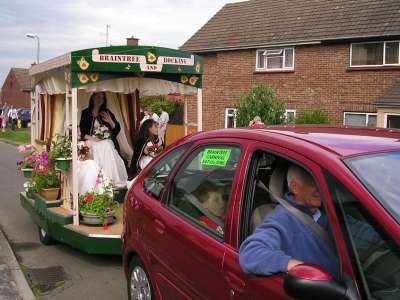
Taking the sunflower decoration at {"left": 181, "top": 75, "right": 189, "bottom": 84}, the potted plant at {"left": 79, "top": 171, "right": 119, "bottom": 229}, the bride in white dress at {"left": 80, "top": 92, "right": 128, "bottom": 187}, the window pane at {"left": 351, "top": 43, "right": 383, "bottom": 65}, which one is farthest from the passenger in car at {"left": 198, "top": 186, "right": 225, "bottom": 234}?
the window pane at {"left": 351, "top": 43, "right": 383, "bottom": 65}

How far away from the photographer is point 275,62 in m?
20.8

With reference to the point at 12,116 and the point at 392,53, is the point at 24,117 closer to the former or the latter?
the point at 12,116

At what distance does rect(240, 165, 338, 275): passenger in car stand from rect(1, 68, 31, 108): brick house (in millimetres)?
69665

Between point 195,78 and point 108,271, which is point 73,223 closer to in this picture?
point 108,271

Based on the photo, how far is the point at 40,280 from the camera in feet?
19.3

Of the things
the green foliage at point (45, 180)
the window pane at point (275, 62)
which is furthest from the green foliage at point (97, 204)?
the window pane at point (275, 62)

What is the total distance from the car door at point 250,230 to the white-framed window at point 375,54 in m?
15.5

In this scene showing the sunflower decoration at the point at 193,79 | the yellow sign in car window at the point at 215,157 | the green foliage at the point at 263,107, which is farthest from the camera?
the green foliage at the point at 263,107

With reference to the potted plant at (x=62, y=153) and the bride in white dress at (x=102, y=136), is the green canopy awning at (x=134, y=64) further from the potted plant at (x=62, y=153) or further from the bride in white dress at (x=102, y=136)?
the bride in white dress at (x=102, y=136)

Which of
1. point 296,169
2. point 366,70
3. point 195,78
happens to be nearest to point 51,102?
point 195,78

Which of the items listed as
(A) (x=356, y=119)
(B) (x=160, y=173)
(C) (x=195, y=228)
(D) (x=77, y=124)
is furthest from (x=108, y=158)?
(A) (x=356, y=119)

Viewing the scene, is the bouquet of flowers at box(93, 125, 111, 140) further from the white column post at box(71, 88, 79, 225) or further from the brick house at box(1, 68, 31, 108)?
the brick house at box(1, 68, 31, 108)

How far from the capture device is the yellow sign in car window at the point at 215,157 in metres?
3.33

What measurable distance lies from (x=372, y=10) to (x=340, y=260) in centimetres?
1776
